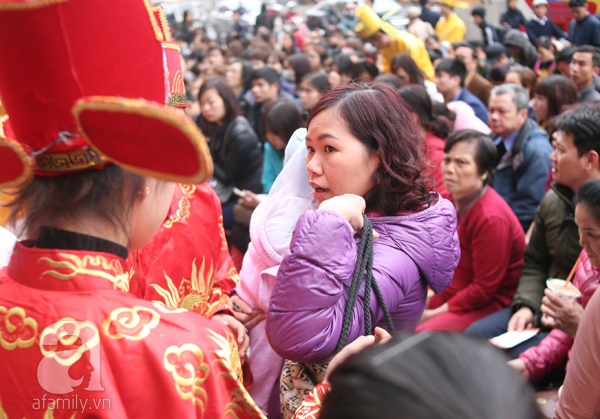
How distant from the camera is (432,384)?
0.66 meters

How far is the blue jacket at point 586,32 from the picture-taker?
23.8 feet

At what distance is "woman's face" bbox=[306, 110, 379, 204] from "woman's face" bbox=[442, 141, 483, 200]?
1.61m

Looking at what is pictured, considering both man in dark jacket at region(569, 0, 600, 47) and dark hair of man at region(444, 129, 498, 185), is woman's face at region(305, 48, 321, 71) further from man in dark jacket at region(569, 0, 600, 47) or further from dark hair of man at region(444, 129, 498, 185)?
dark hair of man at region(444, 129, 498, 185)

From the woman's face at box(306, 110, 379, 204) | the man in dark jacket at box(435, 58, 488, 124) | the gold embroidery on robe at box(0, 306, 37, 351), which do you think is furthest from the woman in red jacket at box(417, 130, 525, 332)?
the man in dark jacket at box(435, 58, 488, 124)

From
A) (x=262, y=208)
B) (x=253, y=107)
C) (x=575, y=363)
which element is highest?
(x=262, y=208)

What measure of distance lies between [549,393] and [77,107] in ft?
7.78

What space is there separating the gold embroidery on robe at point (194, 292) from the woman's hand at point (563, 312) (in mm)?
1371

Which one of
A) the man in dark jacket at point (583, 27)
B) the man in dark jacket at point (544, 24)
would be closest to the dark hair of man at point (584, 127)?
the man in dark jacket at point (583, 27)

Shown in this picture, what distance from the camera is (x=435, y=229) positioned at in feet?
5.04

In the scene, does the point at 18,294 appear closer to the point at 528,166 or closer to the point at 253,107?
the point at 528,166

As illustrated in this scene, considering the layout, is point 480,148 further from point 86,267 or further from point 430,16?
point 430,16

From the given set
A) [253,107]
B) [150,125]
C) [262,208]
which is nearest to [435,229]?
[262,208]

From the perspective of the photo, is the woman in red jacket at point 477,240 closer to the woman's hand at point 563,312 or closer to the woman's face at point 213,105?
the woman's hand at point 563,312

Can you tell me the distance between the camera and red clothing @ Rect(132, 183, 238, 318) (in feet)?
5.52
